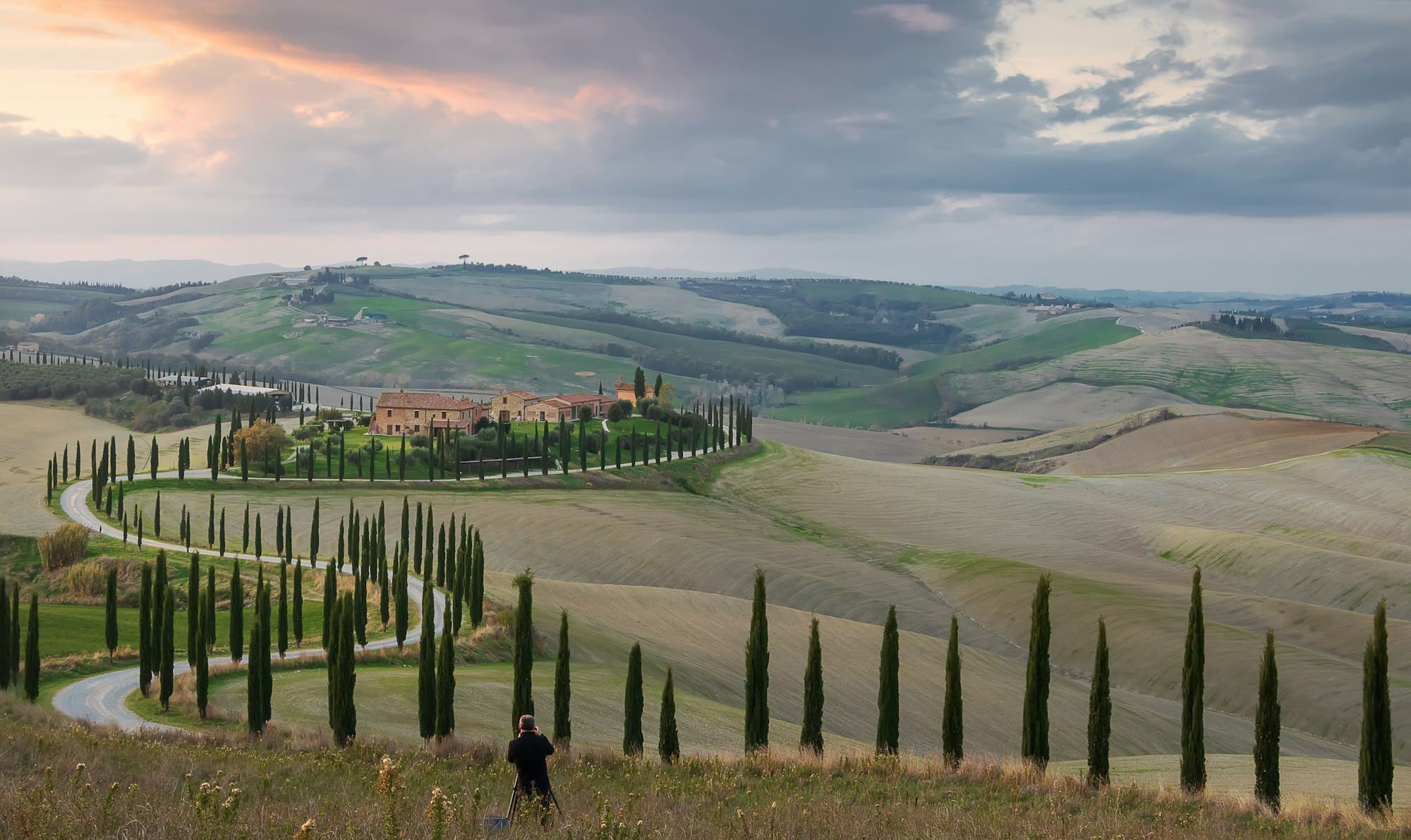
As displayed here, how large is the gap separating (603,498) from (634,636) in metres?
48.6

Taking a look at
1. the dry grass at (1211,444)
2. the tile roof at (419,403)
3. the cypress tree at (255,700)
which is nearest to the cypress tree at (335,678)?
the cypress tree at (255,700)

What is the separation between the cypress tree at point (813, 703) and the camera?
35000 millimetres

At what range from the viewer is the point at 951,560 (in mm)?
90312

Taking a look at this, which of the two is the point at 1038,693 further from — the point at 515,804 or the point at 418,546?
the point at 418,546

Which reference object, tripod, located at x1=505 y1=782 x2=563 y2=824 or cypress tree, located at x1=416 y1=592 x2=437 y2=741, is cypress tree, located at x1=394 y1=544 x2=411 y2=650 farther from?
tripod, located at x1=505 y1=782 x2=563 y2=824

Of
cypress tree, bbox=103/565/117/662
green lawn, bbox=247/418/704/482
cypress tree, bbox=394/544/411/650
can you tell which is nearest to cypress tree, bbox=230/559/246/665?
cypress tree, bbox=103/565/117/662

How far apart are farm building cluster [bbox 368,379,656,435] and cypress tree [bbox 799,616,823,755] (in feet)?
293

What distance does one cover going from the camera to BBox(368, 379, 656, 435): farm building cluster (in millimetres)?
129375

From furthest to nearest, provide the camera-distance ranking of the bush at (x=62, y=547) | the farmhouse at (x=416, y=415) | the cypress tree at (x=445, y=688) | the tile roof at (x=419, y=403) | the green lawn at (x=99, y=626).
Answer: the tile roof at (x=419, y=403), the farmhouse at (x=416, y=415), the bush at (x=62, y=547), the green lawn at (x=99, y=626), the cypress tree at (x=445, y=688)

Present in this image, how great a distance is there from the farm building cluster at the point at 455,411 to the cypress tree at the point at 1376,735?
101 metres

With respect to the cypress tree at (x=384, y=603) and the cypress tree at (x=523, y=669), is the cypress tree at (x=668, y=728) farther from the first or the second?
the cypress tree at (x=384, y=603)

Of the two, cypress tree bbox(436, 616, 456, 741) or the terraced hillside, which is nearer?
cypress tree bbox(436, 616, 456, 741)

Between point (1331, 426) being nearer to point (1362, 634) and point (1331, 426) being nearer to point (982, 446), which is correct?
point (982, 446)

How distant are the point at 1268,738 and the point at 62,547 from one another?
7115 cm
